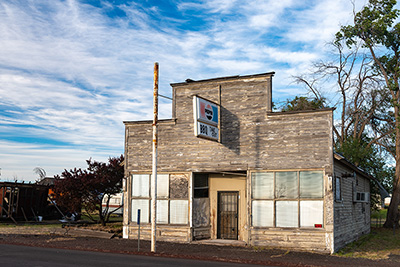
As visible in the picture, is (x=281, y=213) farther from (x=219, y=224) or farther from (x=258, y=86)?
(x=258, y=86)

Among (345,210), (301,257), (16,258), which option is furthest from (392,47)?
(16,258)

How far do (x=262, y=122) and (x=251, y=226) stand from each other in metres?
4.61

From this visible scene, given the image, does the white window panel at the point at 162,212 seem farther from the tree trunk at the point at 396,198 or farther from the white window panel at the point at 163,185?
the tree trunk at the point at 396,198

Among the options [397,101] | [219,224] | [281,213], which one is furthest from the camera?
[397,101]

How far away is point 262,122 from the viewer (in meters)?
A: 18.8

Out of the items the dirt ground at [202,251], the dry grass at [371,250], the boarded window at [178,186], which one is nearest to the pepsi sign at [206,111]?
the boarded window at [178,186]

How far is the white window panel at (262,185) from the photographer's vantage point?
18344 millimetres

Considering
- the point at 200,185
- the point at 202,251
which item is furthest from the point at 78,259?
the point at 200,185

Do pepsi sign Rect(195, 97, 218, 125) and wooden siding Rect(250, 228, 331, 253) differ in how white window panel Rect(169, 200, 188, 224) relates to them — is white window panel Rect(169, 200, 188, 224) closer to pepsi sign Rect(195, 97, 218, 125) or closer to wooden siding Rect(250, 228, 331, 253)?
wooden siding Rect(250, 228, 331, 253)

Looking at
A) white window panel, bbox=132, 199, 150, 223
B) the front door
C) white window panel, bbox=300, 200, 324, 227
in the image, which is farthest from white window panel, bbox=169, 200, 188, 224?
white window panel, bbox=300, 200, 324, 227

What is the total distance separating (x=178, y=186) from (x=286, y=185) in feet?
17.2

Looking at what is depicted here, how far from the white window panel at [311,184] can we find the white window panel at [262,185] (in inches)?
52.6

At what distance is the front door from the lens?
66.9 feet

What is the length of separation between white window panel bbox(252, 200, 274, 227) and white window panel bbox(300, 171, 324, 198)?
1.50 metres
